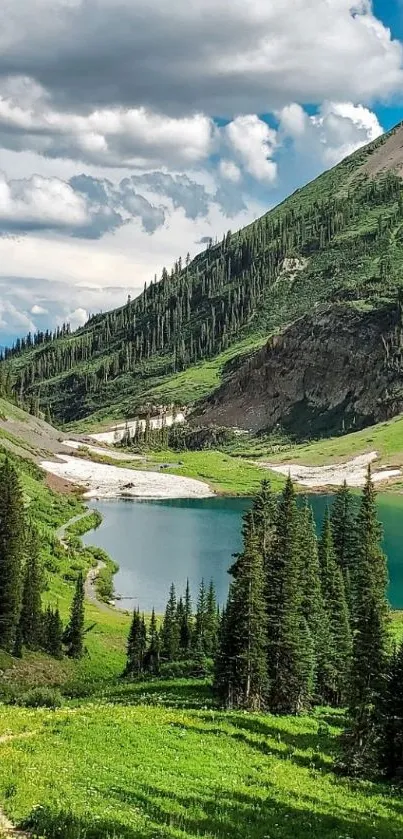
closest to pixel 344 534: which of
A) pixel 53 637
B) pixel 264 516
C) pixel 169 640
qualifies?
pixel 169 640

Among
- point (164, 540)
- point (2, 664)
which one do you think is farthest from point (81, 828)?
point (164, 540)

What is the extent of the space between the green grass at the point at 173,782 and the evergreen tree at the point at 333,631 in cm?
1608

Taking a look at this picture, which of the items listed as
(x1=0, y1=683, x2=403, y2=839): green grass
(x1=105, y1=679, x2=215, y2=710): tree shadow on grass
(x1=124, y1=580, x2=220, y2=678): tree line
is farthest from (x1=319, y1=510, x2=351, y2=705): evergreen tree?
(x1=0, y1=683, x2=403, y2=839): green grass

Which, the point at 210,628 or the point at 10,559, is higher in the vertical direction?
the point at 10,559

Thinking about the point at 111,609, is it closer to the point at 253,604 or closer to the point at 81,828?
the point at 253,604

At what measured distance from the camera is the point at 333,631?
59.1m

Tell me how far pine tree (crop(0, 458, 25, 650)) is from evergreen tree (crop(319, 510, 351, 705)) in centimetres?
2552

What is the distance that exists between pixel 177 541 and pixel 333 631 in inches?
3283

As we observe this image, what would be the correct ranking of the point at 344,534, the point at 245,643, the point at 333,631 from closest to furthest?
the point at 245,643, the point at 333,631, the point at 344,534

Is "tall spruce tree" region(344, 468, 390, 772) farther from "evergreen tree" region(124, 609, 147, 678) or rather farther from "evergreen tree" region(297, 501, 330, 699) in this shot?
"evergreen tree" region(124, 609, 147, 678)

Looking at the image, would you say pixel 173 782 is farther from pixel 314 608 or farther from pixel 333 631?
pixel 333 631

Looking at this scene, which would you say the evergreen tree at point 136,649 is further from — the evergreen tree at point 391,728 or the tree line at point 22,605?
the evergreen tree at point 391,728

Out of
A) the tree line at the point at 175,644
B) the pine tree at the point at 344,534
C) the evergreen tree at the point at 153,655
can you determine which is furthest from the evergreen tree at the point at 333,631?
the evergreen tree at the point at 153,655

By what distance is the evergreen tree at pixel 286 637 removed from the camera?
149 ft
